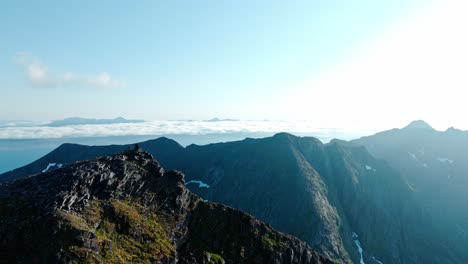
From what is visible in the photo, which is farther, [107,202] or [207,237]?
[207,237]

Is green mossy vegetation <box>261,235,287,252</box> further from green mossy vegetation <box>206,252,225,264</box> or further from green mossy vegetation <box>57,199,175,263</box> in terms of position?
green mossy vegetation <box>57,199,175,263</box>

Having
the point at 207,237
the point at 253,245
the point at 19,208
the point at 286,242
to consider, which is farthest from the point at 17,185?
the point at 286,242

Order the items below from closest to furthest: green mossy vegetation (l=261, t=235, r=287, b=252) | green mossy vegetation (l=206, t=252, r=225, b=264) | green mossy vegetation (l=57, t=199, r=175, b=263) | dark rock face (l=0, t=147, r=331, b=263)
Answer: dark rock face (l=0, t=147, r=331, b=263) → green mossy vegetation (l=57, t=199, r=175, b=263) → green mossy vegetation (l=206, t=252, r=225, b=264) → green mossy vegetation (l=261, t=235, r=287, b=252)

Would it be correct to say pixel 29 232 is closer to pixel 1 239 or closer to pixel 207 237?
pixel 1 239

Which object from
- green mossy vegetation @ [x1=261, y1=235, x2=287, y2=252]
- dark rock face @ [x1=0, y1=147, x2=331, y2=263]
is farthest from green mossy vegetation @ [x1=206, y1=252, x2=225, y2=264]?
green mossy vegetation @ [x1=261, y1=235, x2=287, y2=252]

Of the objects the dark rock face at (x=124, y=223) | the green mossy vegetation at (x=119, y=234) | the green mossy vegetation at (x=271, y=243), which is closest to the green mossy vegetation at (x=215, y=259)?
the dark rock face at (x=124, y=223)

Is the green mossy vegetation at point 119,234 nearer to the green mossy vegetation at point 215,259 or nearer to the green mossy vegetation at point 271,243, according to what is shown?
the green mossy vegetation at point 215,259

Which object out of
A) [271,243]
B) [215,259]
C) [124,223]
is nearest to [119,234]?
[124,223]

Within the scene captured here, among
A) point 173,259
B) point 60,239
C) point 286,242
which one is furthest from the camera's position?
point 286,242
